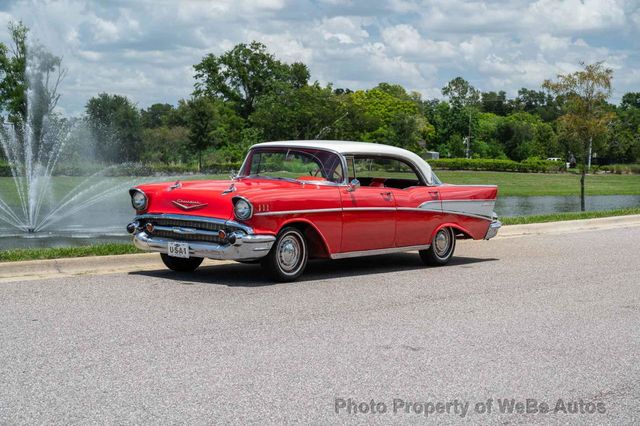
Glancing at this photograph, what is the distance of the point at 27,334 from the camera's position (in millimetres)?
6707

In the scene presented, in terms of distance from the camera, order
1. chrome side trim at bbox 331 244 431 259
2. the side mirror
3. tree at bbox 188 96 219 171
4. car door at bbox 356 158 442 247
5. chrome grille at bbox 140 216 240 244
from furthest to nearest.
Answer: tree at bbox 188 96 219 171, car door at bbox 356 158 442 247, the side mirror, chrome side trim at bbox 331 244 431 259, chrome grille at bbox 140 216 240 244

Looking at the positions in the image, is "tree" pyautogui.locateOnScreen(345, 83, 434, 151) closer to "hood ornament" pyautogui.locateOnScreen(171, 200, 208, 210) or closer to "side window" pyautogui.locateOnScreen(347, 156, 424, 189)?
"side window" pyautogui.locateOnScreen(347, 156, 424, 189)

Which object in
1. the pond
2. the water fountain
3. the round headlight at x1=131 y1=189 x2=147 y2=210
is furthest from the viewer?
the water fountain

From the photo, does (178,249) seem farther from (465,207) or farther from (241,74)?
(241,74)

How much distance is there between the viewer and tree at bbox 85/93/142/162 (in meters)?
50.3

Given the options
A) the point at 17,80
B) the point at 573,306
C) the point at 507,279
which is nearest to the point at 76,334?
the point at 573,306

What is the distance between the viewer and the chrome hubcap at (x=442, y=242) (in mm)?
11305

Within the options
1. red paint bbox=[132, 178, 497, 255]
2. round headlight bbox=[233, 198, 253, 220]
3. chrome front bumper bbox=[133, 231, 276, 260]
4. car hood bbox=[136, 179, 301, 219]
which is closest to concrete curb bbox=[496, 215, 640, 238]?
red paint bbox=[132, 178, 497, 255]

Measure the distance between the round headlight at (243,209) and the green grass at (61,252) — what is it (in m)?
2.37

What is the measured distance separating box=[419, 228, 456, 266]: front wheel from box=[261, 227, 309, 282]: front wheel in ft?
7.35

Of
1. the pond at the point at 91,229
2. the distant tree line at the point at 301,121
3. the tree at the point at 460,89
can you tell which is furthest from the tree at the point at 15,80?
the tree at the point at 460,89

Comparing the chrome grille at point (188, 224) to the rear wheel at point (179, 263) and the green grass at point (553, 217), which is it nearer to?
the rear wheel at point (179, 263)

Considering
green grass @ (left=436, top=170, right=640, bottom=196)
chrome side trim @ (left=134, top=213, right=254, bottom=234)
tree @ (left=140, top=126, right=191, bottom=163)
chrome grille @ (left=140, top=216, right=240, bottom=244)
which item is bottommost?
green grass @ (left=436, top=170, right=640, bottom=196)

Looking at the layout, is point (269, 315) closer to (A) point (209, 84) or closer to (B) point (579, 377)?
(B) point (579, 377)
